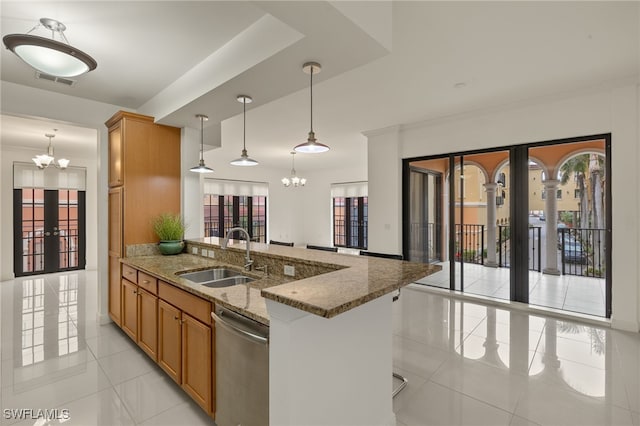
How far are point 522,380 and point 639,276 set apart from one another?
2277mm

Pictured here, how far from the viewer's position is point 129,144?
3432 millimetres

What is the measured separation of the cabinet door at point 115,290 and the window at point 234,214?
498cm

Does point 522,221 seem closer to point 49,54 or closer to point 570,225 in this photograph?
point 570,225

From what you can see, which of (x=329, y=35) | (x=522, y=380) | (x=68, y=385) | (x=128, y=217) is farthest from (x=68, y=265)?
(x=522, y=380)

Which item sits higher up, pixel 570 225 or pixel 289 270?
pixel 570 225

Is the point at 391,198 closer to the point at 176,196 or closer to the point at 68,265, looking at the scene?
the point at 176,196

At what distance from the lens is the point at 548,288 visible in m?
4.37

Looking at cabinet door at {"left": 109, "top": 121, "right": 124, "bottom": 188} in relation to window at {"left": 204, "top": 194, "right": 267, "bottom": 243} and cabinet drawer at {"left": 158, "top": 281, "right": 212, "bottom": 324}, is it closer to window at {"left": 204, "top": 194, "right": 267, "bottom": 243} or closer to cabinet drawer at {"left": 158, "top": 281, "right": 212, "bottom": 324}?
cabinet drawer at {"left": 158, "top": 281, "right": 212, "bottom": 324}

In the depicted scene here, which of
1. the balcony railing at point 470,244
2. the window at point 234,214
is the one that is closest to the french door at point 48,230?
the window at point 234,214

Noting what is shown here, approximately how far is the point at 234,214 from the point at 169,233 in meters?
5.79

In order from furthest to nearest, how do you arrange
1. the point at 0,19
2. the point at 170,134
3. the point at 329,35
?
1. the point at 170,134
2. the point at 0,19
3. the point at 329,35

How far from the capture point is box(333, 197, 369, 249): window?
388 inches

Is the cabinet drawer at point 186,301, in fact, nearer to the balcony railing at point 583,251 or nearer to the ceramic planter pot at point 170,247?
the ceramic planter pot at point 170,247

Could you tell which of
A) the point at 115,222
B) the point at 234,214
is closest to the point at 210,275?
the point at 115,222
